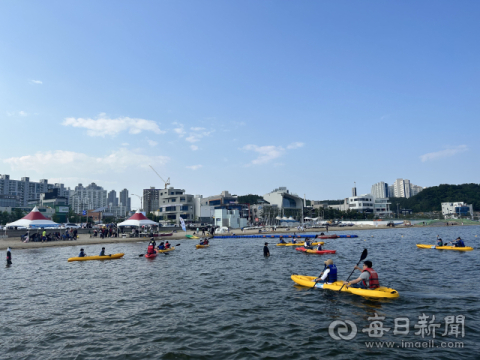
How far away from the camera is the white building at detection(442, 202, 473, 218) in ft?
529

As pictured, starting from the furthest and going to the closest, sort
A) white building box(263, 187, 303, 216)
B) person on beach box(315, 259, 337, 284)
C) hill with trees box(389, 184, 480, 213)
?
1. hill with trees box(389, 184, 480, 213)
2. white building box(263, 187, 303, 216)
3. person on beach box(315, 259, 337, 284)

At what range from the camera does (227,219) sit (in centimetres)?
9838

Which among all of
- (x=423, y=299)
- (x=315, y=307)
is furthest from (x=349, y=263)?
(x=315, y=307)

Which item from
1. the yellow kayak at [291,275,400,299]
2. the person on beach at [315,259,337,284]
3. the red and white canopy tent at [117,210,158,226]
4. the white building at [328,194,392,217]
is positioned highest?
the white building at [328,194,392,217]

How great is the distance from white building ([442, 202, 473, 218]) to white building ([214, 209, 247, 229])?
410 feet

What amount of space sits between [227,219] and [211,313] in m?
84.1

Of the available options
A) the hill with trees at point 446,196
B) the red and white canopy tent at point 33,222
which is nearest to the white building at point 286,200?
the red and white canopy tent at point 33,222

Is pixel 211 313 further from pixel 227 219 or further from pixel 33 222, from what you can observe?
pixel 227 219

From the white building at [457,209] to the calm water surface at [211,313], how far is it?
542ft

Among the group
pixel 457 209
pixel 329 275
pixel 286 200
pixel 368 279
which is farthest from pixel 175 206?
pixel 457 209

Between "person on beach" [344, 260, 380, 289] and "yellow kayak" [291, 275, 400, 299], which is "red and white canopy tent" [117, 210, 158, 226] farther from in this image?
"person on beach" [344, 260, 380, 289]

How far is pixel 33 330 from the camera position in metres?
12.6

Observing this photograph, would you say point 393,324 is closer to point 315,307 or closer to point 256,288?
point 315,307

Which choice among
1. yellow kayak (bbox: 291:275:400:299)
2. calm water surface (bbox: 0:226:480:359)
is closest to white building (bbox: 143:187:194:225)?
calm water surface (bbox: 0:226:480:359)
